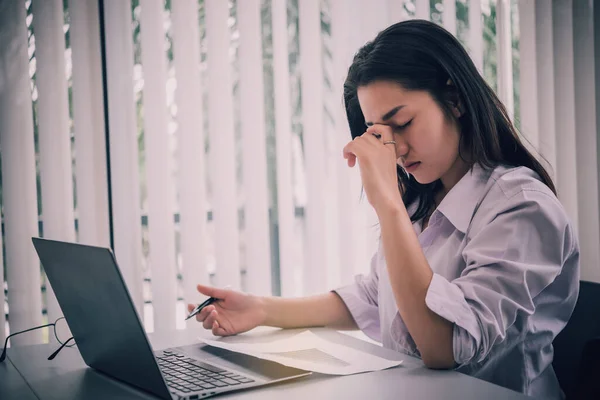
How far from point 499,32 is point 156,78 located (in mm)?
1483

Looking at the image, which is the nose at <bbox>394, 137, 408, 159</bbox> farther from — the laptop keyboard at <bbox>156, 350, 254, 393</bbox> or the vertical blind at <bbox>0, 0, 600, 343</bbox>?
the vertical blind at <bbox>0, 0, 600, 343</bbox>

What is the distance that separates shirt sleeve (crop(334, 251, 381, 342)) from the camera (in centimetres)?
151

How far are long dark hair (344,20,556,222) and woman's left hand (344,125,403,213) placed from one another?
12cm

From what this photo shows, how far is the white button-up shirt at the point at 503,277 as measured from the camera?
1.05 metres

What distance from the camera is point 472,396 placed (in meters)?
0.89

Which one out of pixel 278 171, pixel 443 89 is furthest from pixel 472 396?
pixel 278 171

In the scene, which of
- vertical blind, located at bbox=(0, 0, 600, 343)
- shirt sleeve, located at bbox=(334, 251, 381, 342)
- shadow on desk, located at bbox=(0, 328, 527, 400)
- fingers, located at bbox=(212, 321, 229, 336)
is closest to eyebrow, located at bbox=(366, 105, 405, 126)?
shirt sleeve, located at bbox=(334, 251, 381, 342)

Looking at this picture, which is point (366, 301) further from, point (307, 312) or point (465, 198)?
point (465, 198)

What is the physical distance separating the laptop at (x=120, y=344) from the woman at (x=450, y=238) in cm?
25

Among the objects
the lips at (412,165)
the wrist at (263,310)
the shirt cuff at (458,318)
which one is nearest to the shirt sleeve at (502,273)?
the shirt cuff at (458,318)

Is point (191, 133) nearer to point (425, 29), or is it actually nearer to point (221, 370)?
point (425, 29)

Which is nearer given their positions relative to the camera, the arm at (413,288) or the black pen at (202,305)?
the arm at (413,288)

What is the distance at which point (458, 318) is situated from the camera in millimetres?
1022

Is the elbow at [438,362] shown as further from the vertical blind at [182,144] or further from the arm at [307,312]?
the vertical blind at [182,144]
